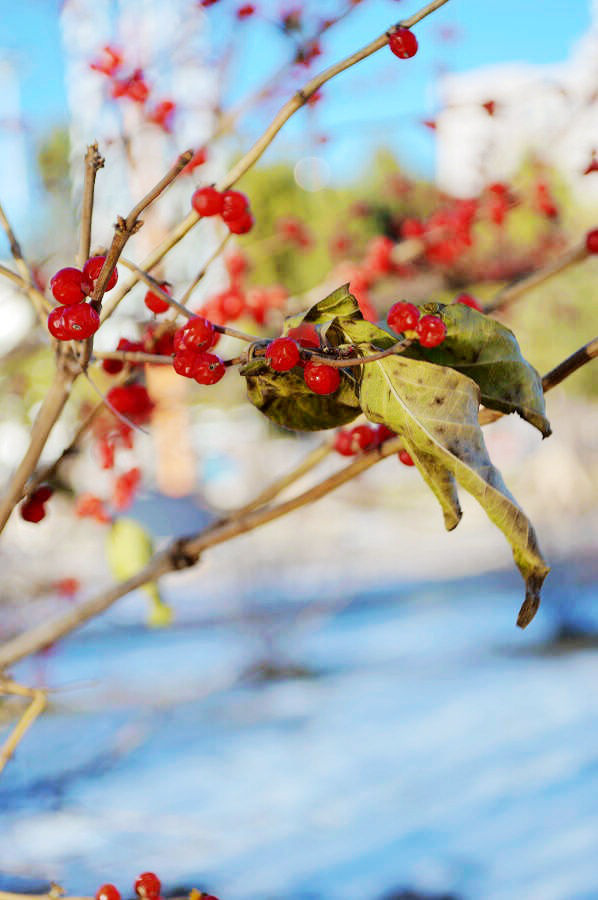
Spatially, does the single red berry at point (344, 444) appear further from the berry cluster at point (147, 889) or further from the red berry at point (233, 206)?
the berry cluster at point (147, 889)

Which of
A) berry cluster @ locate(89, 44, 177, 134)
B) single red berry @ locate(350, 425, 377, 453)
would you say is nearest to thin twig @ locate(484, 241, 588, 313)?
single red berry @ locate(350, 425, 377, 453)

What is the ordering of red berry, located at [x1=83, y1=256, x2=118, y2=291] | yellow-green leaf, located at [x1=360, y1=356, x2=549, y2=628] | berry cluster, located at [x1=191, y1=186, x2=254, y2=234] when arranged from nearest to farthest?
1. yellow-green leaf, located at [x1=360, y1=356, x2=549, y2=628]
2. red berry, located at [x1=83, y1=256, x2=118, y2=291]
3. berry cluster, located at [x1=191, y1=186, x2=254, y2=234]

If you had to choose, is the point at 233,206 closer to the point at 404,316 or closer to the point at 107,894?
the point at 404,316

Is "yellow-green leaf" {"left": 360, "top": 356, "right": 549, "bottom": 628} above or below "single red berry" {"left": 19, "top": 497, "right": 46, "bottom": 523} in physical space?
below

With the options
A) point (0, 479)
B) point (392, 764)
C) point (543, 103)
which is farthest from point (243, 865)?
point (543, 103)

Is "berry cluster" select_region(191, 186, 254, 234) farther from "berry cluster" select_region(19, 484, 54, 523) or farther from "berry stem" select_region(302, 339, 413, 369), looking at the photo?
"berry cluster" select_region(19, 484, 54, 523)
